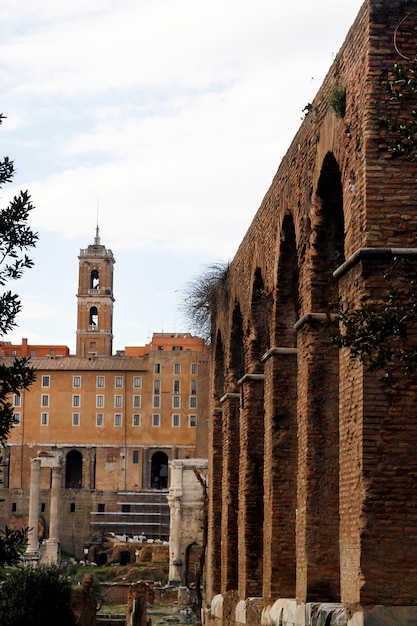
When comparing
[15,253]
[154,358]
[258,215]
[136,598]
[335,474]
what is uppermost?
[154,358]

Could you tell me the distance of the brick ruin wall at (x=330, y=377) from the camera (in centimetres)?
1116

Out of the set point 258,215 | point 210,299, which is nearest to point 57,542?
point 210,299

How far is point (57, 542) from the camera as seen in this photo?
8400cm

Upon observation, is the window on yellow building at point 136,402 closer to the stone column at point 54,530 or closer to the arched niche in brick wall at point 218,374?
the stone column at point 54,530

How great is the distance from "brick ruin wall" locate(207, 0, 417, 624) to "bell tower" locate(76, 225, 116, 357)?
9943 cm

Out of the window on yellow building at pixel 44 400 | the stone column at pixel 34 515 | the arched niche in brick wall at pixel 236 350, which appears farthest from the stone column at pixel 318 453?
the window on yellow building at pixel 44 400

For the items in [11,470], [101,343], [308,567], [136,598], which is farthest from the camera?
[101,343]

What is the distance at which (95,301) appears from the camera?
123 meters

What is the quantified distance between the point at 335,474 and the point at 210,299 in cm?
1101

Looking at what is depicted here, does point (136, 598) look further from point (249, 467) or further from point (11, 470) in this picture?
point (11, 470)

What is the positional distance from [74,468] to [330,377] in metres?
93.2

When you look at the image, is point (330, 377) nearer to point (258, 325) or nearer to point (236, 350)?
point (258, 325)

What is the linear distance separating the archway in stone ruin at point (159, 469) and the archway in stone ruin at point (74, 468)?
607 cm

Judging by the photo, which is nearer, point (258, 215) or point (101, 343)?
point (258, 215)
